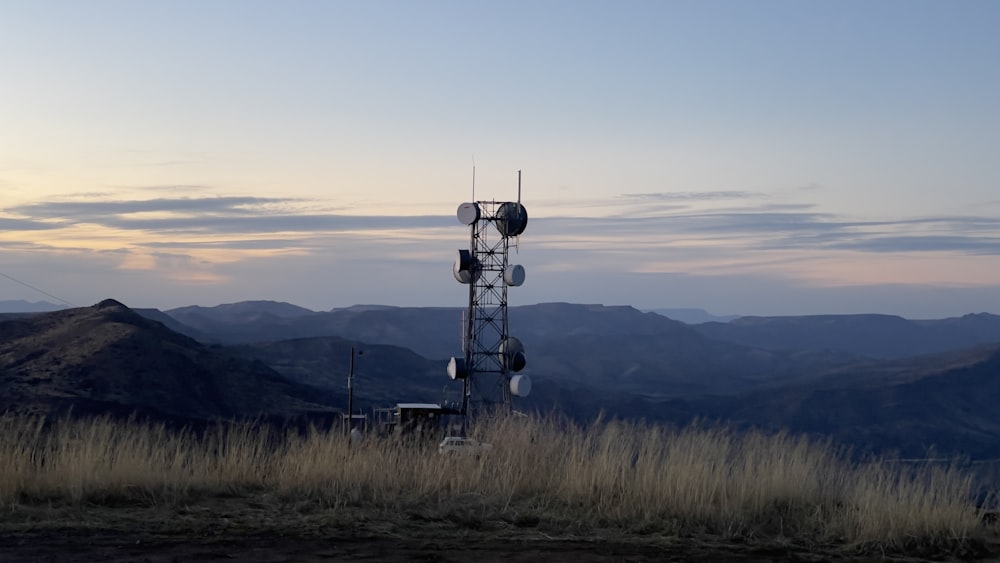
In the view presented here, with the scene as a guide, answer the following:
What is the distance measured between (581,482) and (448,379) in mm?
86535

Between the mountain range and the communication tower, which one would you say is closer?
the communication tower

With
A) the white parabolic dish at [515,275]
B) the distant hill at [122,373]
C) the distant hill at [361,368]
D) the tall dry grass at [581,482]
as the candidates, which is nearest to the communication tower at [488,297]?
the white parabolic dish at [515,275]

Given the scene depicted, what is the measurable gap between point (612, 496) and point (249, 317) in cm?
17113

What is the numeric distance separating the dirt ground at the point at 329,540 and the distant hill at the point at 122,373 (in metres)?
37.9

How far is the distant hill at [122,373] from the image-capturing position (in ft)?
164

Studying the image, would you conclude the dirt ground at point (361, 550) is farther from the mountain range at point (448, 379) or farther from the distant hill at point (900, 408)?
the distant hill at point (900, 408)

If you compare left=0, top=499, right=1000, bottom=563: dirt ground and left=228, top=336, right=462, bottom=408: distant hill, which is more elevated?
left=0, top=499, right=1000, bottom=563: dirt ground

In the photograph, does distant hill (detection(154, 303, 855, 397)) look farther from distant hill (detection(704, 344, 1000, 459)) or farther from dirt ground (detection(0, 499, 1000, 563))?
dirt ground (detection(0, 499, 1000, 563))

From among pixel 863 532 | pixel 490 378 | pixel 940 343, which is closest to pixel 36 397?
pixel 490 378

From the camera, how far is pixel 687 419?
85500 mm

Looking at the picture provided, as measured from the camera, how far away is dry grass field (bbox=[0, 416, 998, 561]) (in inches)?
380

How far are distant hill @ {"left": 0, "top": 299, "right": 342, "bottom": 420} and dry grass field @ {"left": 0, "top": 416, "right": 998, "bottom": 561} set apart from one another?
3631 centimetres

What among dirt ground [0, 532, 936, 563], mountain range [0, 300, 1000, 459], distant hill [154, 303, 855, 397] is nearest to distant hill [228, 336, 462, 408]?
mountain range [0, 300, 1000, 459]

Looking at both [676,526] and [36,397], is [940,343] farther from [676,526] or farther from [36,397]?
[676,526]
